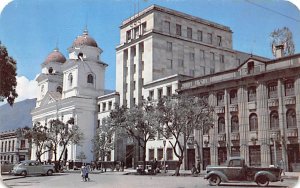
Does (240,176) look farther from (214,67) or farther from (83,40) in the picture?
(214,67)

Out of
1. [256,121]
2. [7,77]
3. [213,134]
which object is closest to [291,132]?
[256,121]

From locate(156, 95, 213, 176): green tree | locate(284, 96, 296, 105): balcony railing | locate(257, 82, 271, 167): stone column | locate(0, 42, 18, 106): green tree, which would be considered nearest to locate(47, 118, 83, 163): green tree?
locate(156, 95, 213, 176): green tree

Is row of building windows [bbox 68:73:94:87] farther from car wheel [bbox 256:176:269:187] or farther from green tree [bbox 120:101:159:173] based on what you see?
car wheel [bbox 256:176:269:187]

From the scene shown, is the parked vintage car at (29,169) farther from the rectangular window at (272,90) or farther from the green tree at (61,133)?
the green tree at (61,133)

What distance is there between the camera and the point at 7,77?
44.6 ft

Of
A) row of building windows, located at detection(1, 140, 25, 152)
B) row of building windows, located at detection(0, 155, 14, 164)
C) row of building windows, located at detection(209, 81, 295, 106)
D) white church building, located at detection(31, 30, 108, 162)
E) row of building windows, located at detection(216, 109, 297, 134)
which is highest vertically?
white church building, located at detection(31, 30, 108, 162)

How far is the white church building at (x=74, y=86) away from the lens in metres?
15.0

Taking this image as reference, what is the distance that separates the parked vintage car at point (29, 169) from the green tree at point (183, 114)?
215 inches

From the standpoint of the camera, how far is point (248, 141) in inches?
643

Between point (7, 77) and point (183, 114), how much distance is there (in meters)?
9.25

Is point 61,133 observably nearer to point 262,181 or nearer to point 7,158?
point 7,158

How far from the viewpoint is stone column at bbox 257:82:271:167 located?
1427cm

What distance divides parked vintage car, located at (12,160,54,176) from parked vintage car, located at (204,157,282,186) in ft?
21.6

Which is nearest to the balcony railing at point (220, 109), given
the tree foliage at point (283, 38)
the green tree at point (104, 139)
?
the tree foliage at point (283, 38)
